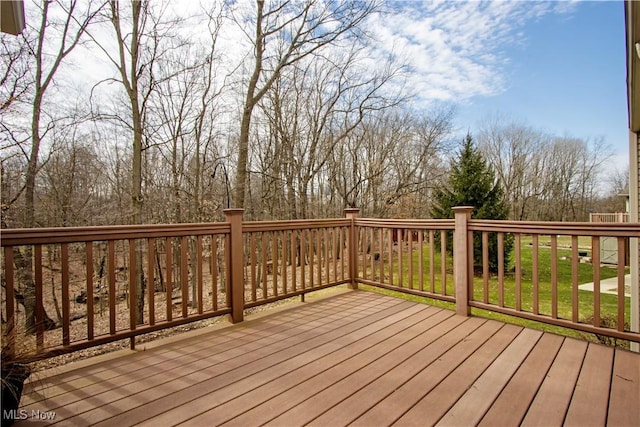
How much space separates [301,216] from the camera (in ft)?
35.1

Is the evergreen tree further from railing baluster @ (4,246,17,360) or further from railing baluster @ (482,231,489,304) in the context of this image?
railing baluster @ (4,246,17,360)

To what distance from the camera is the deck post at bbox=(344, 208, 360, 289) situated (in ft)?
13.5

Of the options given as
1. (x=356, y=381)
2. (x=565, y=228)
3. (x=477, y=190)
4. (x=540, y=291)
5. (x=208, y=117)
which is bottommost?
(x=540, y=291)

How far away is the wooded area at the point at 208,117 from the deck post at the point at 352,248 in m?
3.20

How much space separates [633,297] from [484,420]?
484 centimetres

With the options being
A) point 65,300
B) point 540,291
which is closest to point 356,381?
point 65,300

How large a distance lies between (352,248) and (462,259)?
4.73 ft

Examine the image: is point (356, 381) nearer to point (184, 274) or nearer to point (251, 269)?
point (251, 269)

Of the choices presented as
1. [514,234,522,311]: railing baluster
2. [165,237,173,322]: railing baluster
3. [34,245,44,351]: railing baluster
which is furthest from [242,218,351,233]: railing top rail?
[514,234,522,311]: railing baluster

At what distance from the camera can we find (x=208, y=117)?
30.7ft

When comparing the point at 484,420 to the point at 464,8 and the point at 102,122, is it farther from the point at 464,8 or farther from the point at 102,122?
the point at 102,122

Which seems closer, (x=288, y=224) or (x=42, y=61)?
(x=288, y=224)

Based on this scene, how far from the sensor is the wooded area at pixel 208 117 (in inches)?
257

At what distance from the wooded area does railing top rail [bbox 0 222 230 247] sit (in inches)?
146
